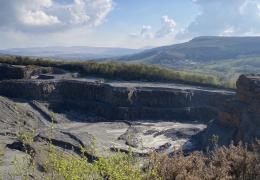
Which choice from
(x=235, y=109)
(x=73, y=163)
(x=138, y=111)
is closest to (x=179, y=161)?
(x=73, y=163)

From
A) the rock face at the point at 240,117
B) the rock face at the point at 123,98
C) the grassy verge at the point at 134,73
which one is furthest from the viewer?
the grassy verge at the point at 134,73

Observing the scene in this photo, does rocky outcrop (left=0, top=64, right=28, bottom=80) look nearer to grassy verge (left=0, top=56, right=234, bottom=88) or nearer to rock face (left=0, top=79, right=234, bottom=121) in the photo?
rock face (left=0, top=79, right=234, bottom=121)

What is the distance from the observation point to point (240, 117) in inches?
2099

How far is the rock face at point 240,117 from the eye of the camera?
5056 cm

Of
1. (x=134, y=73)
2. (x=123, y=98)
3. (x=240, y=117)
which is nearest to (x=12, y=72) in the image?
(x=123, y=98)

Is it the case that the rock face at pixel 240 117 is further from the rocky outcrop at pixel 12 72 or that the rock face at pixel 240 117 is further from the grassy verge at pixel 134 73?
the rocky outcrop at pixel 12 72

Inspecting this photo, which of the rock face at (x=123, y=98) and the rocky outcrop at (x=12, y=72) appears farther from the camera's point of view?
the rocky outcrop at (x=12, y=72)

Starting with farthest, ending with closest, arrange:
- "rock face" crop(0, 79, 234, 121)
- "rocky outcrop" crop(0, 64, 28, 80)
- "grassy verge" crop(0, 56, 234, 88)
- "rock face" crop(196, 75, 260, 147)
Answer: "grassy verge" crop(0, 56, 234, 88)
"rocky outcrop" crop(0, 64, 28, 80)
"rock face" crop(0, 79, 234, 121)
"rock face" crop(196, 75, 260, 147)

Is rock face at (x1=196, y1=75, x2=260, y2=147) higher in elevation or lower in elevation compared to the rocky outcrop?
lower

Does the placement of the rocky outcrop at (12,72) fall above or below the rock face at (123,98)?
above

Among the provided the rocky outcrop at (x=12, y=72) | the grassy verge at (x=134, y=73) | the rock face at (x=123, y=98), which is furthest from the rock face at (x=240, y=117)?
the rocky outcrop at (x=12, y=72)

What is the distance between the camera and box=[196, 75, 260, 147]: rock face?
166 feet

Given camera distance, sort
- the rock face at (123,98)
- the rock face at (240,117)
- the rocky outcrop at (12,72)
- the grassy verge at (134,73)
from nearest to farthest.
Answer: the rock face at (240,117)
the rock face at (123,98)
the rocky outcrop at (12,72)
the grassy verge at (134,73)

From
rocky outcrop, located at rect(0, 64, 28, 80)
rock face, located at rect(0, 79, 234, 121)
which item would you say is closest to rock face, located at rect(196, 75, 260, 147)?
rock face, located at rect(0, 79, 234, 121)
